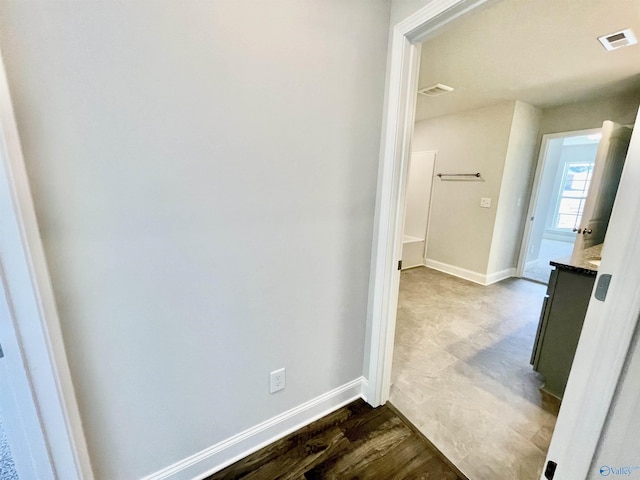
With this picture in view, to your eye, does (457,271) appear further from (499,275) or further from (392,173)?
(392,173)

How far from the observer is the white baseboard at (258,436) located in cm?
119

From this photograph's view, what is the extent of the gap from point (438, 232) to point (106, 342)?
14.6 feet

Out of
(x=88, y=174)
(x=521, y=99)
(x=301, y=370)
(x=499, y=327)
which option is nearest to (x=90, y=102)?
(x=88, y=174)

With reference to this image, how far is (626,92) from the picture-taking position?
2955mm

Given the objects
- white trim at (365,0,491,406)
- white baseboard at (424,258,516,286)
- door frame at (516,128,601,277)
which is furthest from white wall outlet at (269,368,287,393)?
door frame at (516,128,601,277)

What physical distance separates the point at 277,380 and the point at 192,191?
1.01 meters

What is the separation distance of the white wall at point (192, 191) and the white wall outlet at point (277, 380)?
4cm

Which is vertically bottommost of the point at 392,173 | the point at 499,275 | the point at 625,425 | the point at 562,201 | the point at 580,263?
the point at 499,275

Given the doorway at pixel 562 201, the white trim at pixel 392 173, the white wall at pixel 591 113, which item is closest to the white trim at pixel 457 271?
the doorway at pixel 562 201

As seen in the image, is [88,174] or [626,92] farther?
[626,92]

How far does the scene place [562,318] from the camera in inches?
68.2

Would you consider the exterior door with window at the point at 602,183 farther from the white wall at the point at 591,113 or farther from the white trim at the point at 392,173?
the white trim at the point at 392,173

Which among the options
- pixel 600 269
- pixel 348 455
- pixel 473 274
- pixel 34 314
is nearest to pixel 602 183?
pixel 473 274

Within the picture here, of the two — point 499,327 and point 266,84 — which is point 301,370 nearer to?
point 266,84
